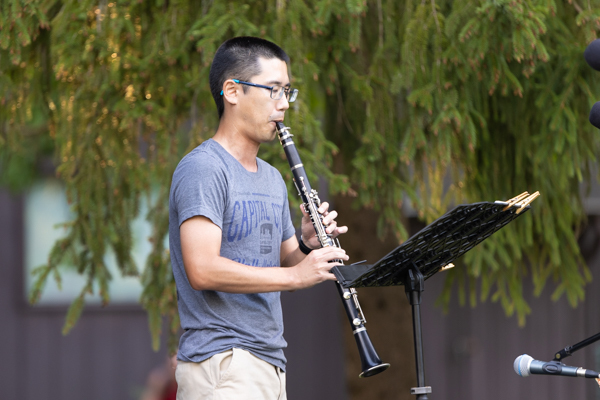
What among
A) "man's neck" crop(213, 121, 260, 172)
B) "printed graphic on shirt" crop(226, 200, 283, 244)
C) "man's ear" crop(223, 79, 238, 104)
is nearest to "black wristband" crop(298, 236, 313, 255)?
"printed graphic on shirt" crop(226, 200, 283, 244)

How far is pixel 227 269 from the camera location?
2.01 meters

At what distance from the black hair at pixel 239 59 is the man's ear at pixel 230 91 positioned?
0.8 inches

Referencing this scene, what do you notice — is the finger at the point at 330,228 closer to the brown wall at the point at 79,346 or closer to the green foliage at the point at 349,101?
the green foliage at the point at 349,101

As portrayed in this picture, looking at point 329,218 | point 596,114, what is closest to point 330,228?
point 329,218

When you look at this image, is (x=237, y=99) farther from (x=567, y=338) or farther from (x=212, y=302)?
(x=567, y=338)

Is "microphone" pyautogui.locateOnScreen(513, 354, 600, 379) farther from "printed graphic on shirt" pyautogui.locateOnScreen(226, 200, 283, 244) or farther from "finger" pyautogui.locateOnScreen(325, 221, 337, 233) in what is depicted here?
"printed graphic on shirt" pyautogui.locateOnScreen(226, 200, 283, 244)

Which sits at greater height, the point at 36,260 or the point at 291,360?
the point at 36,260

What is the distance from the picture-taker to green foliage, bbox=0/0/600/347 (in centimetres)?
334

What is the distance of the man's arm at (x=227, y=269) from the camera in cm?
201

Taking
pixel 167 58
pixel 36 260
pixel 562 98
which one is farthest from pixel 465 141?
pixel 36 260

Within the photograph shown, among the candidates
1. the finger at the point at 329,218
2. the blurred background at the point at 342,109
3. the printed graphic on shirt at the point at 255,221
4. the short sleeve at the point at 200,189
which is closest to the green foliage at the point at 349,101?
the blurred background at the point at 342,109

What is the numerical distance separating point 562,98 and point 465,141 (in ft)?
1.68

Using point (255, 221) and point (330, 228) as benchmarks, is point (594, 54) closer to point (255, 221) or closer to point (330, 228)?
point (330, 228)

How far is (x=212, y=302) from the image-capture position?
7.05 feet
